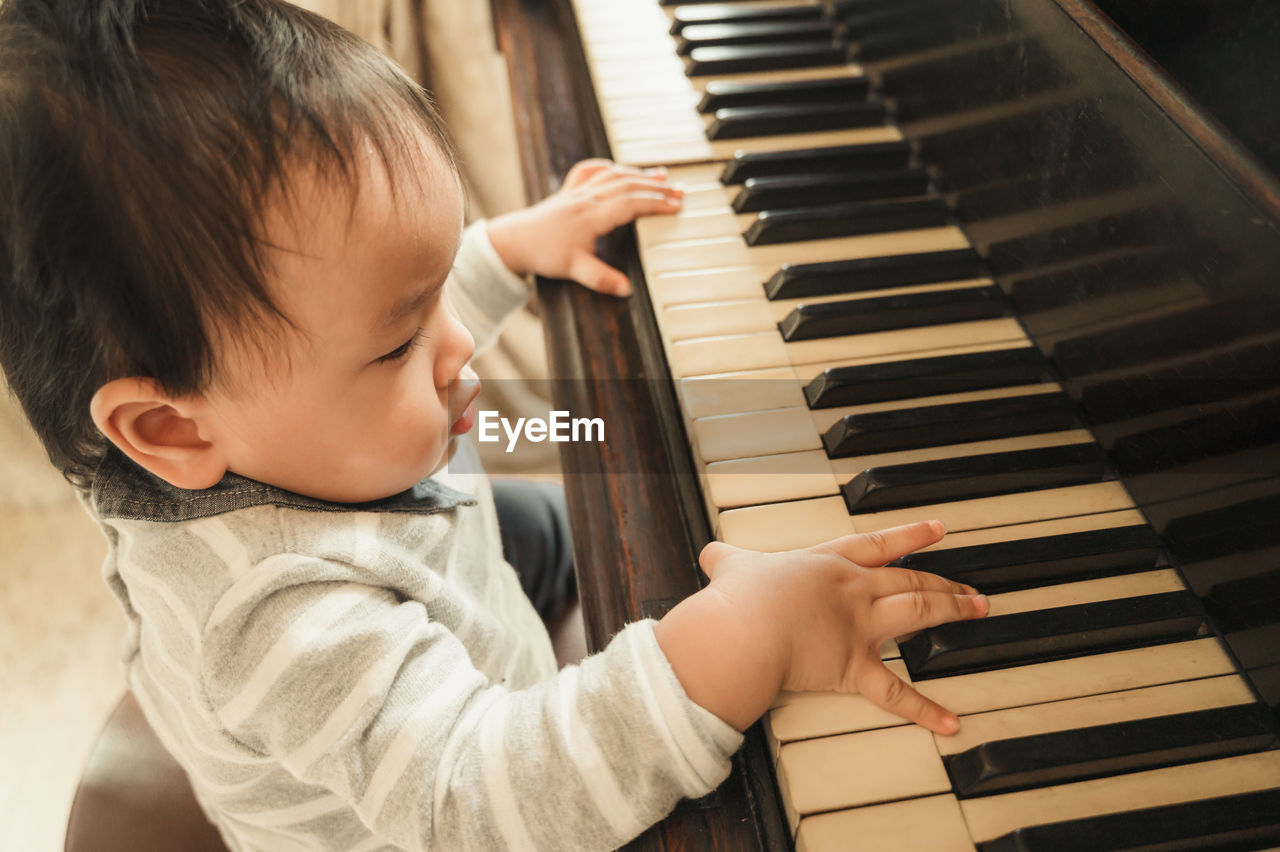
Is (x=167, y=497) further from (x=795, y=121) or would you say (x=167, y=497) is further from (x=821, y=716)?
(x=795, y=121)

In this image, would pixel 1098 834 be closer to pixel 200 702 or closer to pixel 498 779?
pixel 498 779

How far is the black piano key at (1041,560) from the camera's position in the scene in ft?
2.42

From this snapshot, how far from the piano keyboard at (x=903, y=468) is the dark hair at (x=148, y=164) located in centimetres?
42

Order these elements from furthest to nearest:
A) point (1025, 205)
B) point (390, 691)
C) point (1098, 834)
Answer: point (1025, 205)
point (390, 691)
point (1098, 834)

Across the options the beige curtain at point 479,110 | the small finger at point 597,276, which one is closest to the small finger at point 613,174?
the small finger at point 597,276

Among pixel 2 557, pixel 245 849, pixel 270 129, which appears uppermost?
pixel 270 129

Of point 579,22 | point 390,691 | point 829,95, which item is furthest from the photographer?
point 579,22

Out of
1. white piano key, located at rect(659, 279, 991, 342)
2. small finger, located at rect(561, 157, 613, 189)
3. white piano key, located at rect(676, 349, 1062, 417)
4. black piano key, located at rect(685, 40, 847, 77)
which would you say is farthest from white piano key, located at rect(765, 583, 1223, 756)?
black piano key, located at rect(685, 40, 847, 77)

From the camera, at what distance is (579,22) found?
1.27m

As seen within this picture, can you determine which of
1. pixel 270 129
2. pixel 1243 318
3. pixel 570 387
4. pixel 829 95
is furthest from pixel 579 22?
pixel 1243 318

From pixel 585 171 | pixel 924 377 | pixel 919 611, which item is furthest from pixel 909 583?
pixel 585 171

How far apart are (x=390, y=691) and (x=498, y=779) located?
11 centimetres

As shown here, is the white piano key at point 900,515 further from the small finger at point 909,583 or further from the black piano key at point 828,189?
the black piano key at point 828,189

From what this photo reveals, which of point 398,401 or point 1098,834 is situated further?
point 398,401
